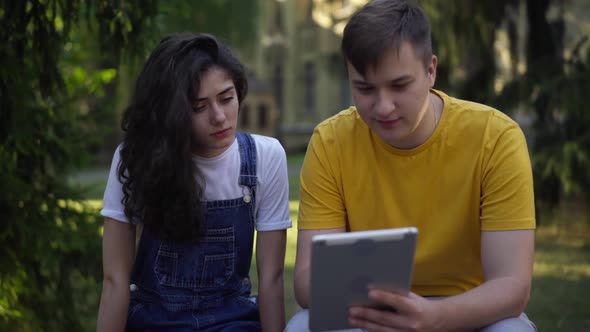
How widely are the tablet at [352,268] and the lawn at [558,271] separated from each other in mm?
1622

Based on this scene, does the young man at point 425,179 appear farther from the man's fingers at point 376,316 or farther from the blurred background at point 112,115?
the blurred background at point 112,115

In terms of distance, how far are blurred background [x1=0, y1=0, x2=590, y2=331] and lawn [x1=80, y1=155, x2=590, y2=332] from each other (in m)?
0.02

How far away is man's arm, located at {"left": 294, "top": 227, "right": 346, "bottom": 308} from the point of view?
2994mm

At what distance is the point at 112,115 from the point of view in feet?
19.7

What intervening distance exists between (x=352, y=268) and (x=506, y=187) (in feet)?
2.37

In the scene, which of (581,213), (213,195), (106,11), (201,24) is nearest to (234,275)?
(213,195)

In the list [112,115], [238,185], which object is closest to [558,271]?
[112,115]

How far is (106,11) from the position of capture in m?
4.14

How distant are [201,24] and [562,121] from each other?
19134 millimetres

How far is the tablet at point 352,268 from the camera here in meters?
2.41

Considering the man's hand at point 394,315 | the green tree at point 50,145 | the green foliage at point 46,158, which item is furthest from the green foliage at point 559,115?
the man's hand at point 394,315

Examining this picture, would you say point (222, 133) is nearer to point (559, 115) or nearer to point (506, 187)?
point (506, 187)

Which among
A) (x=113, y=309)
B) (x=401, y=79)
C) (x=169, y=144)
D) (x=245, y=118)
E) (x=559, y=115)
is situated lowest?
(x=245, y=118)

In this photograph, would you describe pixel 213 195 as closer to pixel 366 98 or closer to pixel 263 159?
pixel 263 159
